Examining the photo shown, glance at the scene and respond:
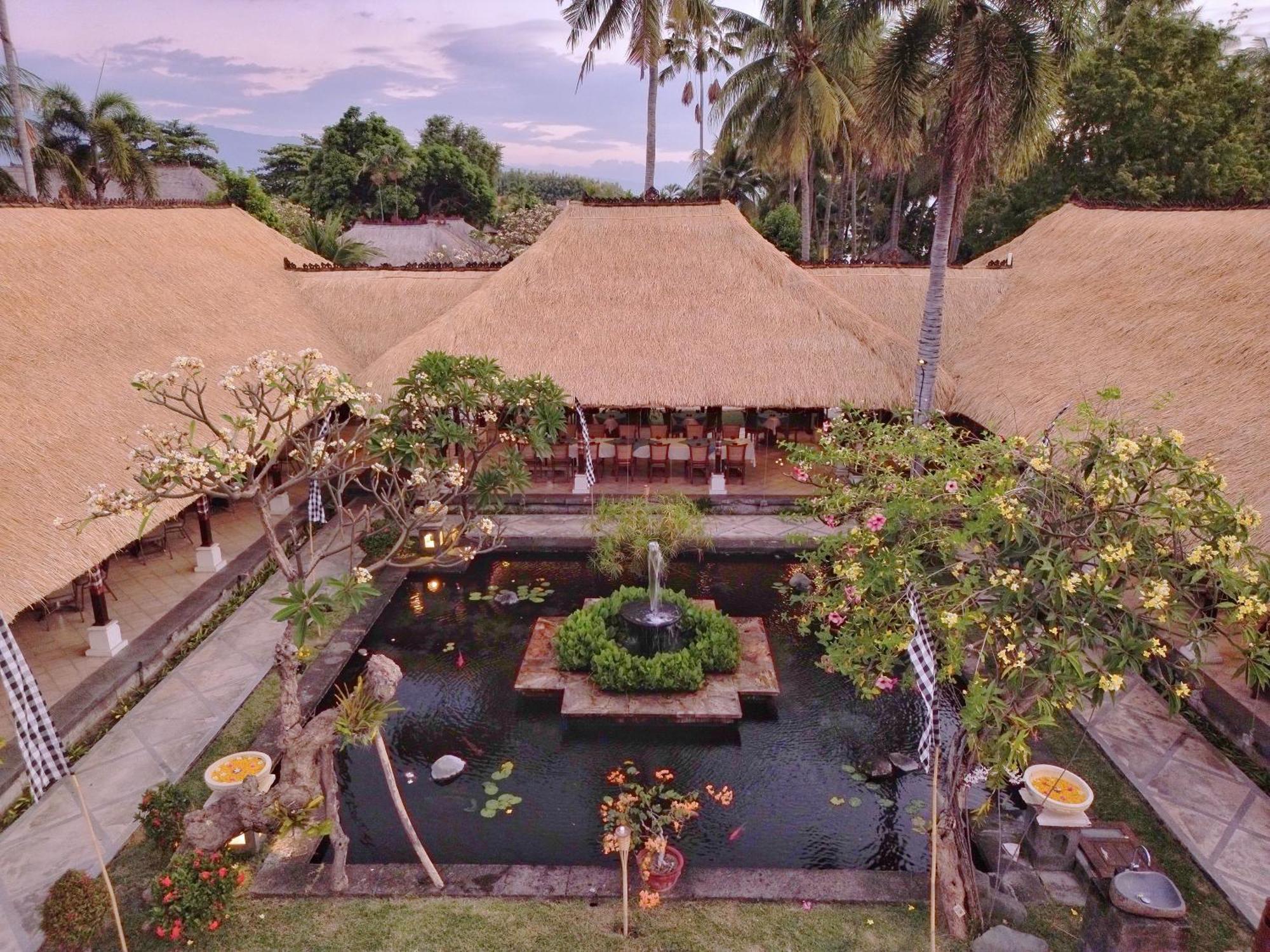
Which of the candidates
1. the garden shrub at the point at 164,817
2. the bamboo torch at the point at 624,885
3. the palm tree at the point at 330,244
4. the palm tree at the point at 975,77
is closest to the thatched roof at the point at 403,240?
the palm tree at the point at 330,244

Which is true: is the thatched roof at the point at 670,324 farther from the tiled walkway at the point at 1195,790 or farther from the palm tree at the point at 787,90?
the tiled walkway at the point at 1195,790

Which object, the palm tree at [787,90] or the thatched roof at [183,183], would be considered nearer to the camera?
the palm tree at [787,90]

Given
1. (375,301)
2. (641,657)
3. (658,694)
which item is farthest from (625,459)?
(658,694)

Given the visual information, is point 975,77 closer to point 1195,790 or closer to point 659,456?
point 659,456

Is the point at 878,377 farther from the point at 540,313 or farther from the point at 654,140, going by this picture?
the point at 654,140

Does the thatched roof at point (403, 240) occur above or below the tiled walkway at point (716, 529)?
above

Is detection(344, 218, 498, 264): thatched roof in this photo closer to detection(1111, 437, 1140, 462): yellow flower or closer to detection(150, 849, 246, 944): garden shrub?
detection(150, 849, 246, 944): garden shrub

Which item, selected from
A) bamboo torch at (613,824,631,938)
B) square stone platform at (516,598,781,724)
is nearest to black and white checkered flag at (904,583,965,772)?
bamboo torch at (613,824,631,938)
